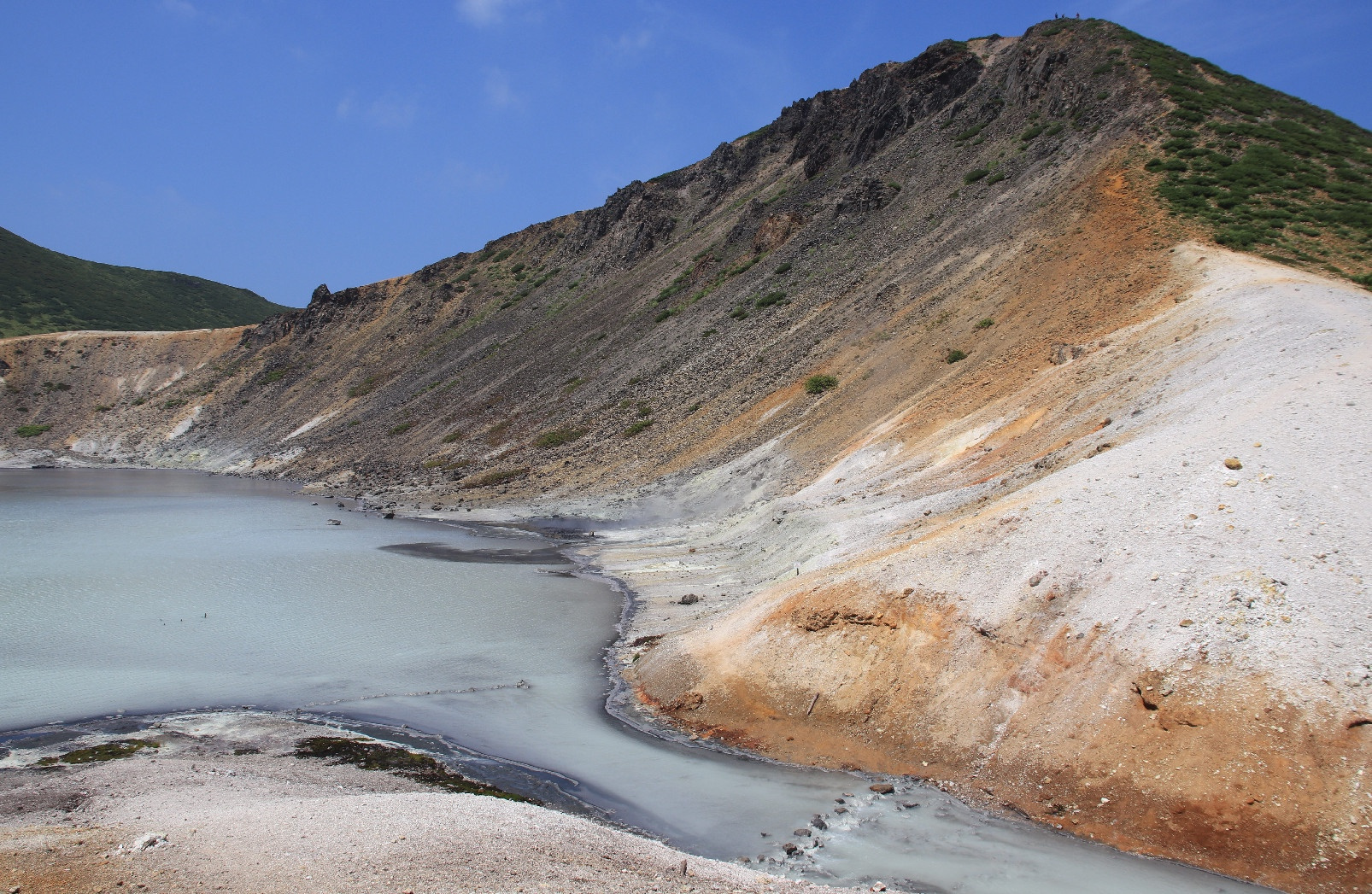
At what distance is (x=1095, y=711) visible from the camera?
984 centimetres

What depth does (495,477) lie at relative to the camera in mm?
43875

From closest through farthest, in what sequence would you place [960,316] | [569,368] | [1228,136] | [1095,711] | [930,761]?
[1095,711] < [930,761] < [960,316] < [1228,136] < [569,368]

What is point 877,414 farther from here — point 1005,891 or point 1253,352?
point 1005,891

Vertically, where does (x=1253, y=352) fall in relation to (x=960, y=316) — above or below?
below

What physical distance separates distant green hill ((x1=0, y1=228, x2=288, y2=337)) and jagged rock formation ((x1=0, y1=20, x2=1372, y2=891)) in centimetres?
4431

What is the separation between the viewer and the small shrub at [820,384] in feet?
114

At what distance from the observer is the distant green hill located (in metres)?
115

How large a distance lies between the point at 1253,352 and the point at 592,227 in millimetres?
67453

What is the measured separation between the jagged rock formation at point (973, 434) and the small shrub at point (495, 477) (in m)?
0.30

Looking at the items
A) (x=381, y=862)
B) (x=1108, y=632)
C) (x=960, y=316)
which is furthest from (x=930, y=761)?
(x=960, y=316)

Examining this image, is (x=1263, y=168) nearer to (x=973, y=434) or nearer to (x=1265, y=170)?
(x=1265, y=170)

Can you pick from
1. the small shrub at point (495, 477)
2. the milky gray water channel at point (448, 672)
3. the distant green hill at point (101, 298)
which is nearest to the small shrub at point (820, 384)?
the milky gray water channel at point (448, 672)

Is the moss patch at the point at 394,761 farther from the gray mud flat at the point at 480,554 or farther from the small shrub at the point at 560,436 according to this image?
the small shrub at the point at 560,436

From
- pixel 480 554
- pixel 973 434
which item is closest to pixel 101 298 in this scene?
pixel 480 554
